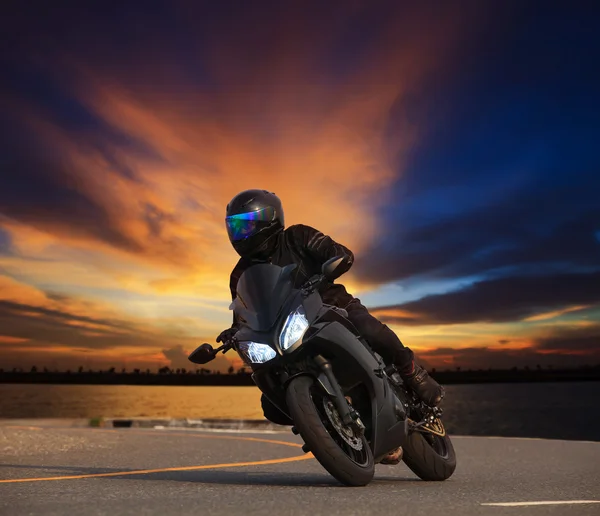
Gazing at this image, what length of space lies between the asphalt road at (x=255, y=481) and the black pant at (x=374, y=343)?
24.8 inches

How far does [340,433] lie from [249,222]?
6.14 ft

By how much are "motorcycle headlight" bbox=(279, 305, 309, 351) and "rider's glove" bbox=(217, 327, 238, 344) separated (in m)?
0.74

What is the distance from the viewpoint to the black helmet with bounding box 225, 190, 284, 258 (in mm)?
6949

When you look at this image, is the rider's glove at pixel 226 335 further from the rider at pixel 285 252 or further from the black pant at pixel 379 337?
the black pant at pixel 379 337

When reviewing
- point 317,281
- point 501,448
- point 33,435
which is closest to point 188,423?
point 33,435

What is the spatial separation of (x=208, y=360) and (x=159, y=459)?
433cm

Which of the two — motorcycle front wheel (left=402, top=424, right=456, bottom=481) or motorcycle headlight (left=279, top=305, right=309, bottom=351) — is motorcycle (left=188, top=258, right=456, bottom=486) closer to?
motorcycle headlight (left=279, top=305, right=309, bottom=351)

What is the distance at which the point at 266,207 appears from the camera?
22.9ft

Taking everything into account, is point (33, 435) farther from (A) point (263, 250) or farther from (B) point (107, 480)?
(A) point (263, 250)

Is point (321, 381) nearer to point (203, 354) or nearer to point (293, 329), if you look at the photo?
point (293, 329)

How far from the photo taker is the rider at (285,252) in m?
6.96

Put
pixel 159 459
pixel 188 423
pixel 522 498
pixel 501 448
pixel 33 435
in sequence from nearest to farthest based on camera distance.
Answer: pixel 522 498, pixel 159 459, pixel 501 448, pixel 33 435, pixel 188 423

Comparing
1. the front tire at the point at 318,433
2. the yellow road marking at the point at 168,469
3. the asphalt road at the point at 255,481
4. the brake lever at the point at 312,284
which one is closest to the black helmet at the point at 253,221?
the brake lever at the point at 312,284

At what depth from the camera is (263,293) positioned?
259 inches
